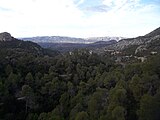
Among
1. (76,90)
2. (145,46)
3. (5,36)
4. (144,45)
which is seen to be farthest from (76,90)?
(144,45)

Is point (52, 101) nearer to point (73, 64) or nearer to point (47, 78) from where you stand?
point (47, 78)

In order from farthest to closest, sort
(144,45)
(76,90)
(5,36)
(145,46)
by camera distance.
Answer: (144,45), (145,46), (5,36), (76,90)

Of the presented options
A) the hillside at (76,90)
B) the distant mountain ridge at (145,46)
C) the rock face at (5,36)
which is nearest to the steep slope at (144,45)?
the distant mountain ridge at (145,46)

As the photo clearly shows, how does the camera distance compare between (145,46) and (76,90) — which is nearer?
(76,90)

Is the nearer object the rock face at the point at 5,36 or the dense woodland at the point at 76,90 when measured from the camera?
the dense woodland at the point at 76,90

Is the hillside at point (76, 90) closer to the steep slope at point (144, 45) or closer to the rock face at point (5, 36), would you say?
the rock face at point (5, 36)

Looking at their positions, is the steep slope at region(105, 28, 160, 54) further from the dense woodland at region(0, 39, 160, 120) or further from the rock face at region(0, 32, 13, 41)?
the dense woodland at region(0, 39, 160, 120)

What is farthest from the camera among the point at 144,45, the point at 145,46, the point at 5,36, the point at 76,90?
the point at 144,45

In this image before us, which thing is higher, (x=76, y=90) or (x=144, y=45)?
(x=144, y=45)

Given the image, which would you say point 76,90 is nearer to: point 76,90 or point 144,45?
point 76,90
